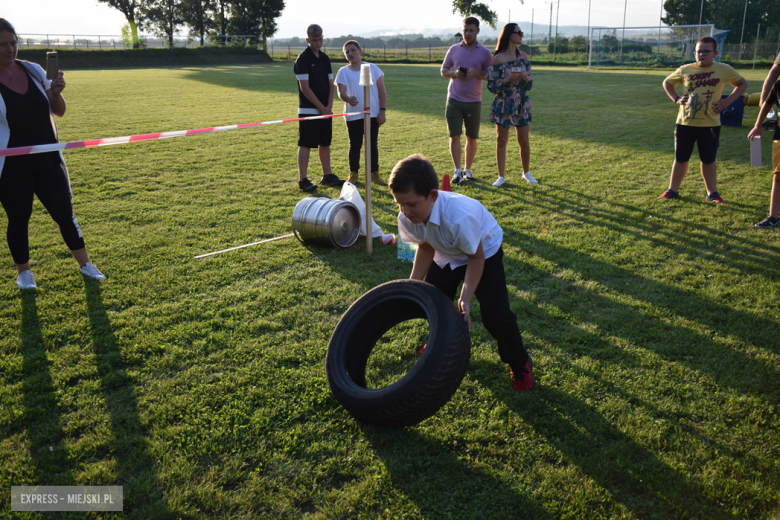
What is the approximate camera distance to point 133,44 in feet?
162

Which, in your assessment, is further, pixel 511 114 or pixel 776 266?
pixel 511 114

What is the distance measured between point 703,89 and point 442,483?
5.77 metres

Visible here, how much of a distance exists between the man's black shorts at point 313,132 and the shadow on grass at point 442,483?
17.1 feet

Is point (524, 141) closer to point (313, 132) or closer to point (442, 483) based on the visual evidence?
point (313, 132)

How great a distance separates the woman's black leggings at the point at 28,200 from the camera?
3834 millimetres

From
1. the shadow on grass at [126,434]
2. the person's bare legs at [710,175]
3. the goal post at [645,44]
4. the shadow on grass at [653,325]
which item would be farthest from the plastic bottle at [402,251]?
the goal post at [645,44]

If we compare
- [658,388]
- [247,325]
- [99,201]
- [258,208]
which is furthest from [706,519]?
[99,201]

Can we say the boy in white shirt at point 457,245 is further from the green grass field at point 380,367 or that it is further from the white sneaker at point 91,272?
the white sneaker at point 91,272

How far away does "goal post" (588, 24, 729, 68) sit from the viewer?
36.4 meters

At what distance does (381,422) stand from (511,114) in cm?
540

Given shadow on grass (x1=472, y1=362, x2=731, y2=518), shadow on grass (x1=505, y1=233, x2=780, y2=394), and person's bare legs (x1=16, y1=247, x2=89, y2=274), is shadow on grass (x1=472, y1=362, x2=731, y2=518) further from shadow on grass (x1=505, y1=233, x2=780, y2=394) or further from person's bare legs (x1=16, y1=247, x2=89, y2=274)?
person's bare legs (x1=16, y1=247, x2=89, y2=274)

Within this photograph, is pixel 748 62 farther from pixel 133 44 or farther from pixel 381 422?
pixel 133 44

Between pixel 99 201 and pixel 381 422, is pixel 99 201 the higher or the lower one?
the higher one

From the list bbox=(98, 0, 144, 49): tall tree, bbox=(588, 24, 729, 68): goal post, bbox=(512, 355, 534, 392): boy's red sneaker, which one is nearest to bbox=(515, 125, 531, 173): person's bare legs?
bbox=(512, 355, 534, 392): boy's red sneaker
